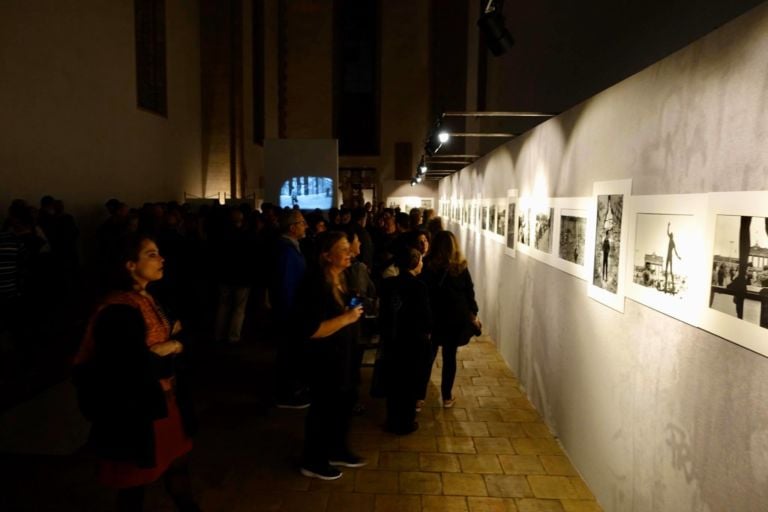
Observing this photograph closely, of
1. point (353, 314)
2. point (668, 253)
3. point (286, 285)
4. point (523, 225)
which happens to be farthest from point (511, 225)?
point (668, 253)

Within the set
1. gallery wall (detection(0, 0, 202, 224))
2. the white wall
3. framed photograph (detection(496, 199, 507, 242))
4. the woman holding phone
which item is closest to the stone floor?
the woman holding phone

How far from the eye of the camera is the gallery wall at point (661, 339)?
2.01m

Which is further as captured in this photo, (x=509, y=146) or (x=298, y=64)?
(x=298, y=64)

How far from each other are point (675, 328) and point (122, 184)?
12.6 m

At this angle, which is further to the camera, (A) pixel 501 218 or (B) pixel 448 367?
(A) pixel 501 218

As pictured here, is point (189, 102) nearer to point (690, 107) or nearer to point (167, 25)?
point (167, 25)

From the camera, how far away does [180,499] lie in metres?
2.73

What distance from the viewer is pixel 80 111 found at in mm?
10578

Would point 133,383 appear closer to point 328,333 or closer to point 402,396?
point 328,333

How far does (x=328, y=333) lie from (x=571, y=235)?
1.94 m

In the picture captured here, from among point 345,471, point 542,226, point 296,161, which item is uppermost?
point 296,161

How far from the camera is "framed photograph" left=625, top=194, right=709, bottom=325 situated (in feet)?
7.51

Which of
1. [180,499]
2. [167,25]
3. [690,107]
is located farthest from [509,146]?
[167,25]

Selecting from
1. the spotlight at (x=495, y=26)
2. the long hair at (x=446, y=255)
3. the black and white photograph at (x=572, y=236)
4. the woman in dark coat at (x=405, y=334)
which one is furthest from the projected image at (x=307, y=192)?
the black and white photograph at (x=572, y=236)
